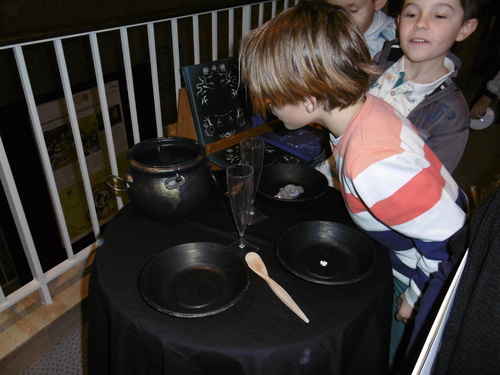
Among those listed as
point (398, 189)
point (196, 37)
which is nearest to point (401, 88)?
point (398, 189)

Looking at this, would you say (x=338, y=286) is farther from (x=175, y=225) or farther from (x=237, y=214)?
(x=175, y=225)

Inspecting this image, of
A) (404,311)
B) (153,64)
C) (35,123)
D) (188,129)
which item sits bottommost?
(404,311)

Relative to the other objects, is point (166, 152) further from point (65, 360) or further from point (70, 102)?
point (65, 360)

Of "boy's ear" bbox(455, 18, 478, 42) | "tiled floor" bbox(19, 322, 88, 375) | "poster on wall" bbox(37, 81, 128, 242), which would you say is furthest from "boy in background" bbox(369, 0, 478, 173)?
"poster on wall" bbox(37, 81, 128, 242)

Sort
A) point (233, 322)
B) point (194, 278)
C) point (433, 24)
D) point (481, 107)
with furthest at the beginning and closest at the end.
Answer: point (481, 107)
point (433, 24)
point (194, 278)
point (233, 322)

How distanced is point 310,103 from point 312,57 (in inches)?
5.4

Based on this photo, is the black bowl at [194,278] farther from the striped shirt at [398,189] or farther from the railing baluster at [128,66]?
the railing baluster at [128,66]

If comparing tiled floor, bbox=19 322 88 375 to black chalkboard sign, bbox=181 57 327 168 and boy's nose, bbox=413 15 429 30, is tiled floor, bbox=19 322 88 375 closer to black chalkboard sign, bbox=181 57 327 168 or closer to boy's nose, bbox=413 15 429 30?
black chalkboard sign, bbox=181 57 327 168

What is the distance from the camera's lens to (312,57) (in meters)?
1.07

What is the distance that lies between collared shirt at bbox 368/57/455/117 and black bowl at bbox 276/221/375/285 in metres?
0.71

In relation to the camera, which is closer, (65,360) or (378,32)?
(65,360)

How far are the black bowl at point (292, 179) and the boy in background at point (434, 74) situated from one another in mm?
473

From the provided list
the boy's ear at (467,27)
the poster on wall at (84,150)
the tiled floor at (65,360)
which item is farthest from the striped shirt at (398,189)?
the poster on wall at (84,150)

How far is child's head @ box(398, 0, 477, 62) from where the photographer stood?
140 centimetres
